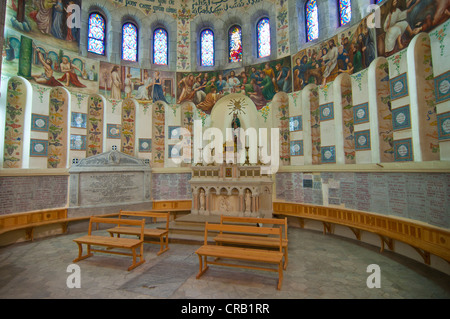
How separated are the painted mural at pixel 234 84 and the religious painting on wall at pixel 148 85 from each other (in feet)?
1.66

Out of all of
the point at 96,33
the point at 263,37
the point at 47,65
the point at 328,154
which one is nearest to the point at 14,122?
the point at 47,65

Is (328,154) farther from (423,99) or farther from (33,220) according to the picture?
(33,220)

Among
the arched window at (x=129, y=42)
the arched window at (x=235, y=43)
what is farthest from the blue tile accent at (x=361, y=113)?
the arched window at (x=129, y=42)

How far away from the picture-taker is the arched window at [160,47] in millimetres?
12875

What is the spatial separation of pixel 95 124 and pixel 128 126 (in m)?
1.42

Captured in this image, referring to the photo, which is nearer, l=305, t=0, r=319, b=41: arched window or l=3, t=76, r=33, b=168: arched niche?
l=3, t=76, r=33, b=168: arched niche

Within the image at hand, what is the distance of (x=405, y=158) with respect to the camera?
698cm

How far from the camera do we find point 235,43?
13.1 m

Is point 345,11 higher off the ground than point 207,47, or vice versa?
point 207,47

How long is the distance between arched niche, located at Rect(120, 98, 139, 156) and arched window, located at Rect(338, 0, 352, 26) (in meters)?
9.76

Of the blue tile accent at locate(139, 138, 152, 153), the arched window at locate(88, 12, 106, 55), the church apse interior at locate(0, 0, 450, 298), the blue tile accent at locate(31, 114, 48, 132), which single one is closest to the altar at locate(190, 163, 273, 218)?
the church apse interior at locate(0, 0, 450, 298)

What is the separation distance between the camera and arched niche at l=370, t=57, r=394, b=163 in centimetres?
773

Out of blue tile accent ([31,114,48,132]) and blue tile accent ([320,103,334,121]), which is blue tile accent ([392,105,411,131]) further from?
blue tile accent ([31,114,48,132])

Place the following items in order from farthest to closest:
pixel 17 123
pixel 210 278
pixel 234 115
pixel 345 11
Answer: pixel 234 115, pixel 345 11, pixel 17 123, pixel 210 278
